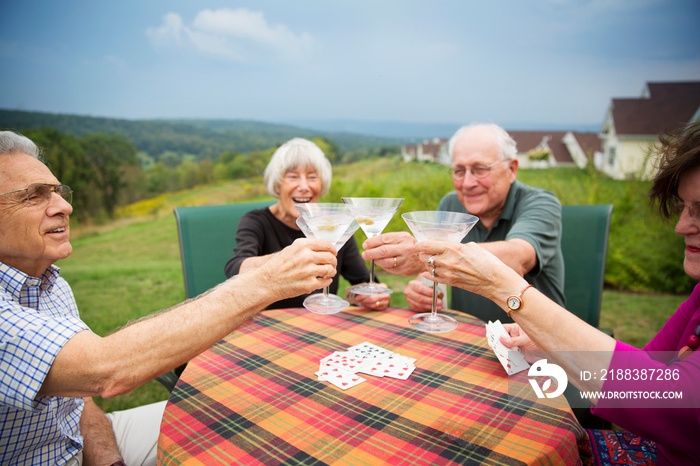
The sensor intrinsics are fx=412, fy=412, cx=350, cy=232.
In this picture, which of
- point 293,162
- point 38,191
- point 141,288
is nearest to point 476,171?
point 293,162

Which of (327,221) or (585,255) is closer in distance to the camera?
(327,221)

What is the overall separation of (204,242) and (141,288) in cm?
425

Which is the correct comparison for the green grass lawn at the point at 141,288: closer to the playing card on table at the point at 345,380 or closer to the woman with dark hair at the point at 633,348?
the playing card on table at the point at 345,380

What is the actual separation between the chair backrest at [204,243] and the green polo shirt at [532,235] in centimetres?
197

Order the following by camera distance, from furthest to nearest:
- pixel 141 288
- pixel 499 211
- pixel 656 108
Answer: pixel 656 108 → pixel 141 288 → pixel 499 211

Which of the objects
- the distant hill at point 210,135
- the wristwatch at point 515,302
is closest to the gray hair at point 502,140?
the wristwatch at point 515,302

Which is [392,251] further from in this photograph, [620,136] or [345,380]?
[620,136]

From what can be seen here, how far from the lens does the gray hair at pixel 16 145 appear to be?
64.9 inches

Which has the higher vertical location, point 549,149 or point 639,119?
point 639,119

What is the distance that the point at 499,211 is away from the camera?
3.20 meters

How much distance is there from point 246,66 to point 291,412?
9.83 m

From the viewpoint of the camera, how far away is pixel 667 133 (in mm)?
1777

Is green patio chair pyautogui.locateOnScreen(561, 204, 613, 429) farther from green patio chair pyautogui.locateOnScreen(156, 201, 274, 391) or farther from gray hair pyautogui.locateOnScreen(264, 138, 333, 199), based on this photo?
green patio chair pyautogui.locateOnScreen(156, 201, 274, 391)

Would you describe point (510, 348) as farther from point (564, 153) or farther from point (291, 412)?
point (564, 153)
